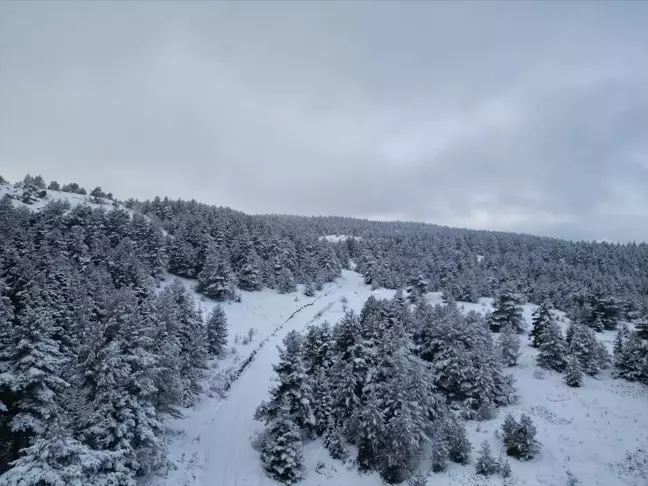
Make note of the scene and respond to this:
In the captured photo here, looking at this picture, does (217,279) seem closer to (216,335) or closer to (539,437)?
(216,335)

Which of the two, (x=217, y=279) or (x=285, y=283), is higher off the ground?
(x=285, y=283)

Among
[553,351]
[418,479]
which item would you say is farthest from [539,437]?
[553,351]

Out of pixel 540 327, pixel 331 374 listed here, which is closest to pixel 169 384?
pixel 331 374

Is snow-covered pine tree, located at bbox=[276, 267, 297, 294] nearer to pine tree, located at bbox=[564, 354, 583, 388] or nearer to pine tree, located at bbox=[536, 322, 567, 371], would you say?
pine tree, located at bbox=[536, 322, 567, 371]

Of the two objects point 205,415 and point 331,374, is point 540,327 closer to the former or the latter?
point 331,374

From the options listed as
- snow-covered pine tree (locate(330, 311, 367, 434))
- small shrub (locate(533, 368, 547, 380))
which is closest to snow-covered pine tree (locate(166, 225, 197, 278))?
snow-covered pine tree (locate(330, 311, 367, 434))

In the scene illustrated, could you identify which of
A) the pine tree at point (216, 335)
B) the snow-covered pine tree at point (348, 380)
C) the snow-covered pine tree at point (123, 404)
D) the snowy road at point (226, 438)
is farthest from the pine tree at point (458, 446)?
the pine tree at point (216, 335)

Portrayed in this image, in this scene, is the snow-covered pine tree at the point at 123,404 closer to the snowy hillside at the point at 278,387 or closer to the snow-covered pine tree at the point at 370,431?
the snowy hillside at the point at 278,387
